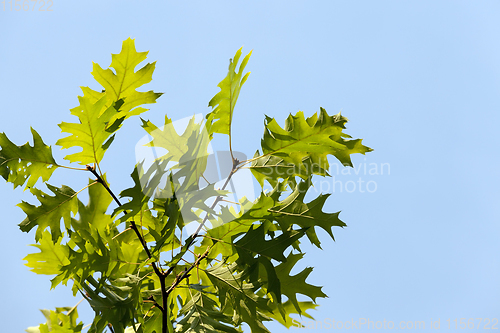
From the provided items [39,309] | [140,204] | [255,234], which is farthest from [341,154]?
[39,309]

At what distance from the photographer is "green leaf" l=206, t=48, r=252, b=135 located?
0.84 metres

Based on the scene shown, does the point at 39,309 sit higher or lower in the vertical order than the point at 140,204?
lower

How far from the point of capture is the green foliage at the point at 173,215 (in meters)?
0.78

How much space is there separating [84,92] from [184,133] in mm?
287

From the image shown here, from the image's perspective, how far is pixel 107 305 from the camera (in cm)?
75

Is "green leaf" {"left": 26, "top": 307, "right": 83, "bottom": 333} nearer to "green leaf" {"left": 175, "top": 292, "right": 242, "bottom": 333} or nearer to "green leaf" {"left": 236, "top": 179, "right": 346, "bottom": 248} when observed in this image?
"green leaf" {"left": 175, "top": 292, "right": 242, "bottom": 333}

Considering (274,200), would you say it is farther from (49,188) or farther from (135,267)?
(49,188)

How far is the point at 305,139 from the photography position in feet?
2.88

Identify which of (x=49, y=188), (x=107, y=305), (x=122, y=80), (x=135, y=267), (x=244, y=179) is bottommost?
(x=107, y=305)

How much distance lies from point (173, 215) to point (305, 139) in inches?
13.4

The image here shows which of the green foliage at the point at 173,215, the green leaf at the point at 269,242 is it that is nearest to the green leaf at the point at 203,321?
the green foliage at the point at 173,215

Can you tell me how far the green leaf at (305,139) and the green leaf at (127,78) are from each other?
1.03 feet

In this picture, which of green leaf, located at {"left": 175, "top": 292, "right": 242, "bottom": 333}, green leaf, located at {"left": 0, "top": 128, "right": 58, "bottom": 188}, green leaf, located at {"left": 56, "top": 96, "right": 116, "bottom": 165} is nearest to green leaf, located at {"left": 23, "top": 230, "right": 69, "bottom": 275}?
green leaf, located at {"left": 0, "top": 128, "right": 58, "bottom": 188}

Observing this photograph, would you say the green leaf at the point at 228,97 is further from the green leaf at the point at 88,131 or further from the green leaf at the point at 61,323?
the green leaf at the point at 61,323
